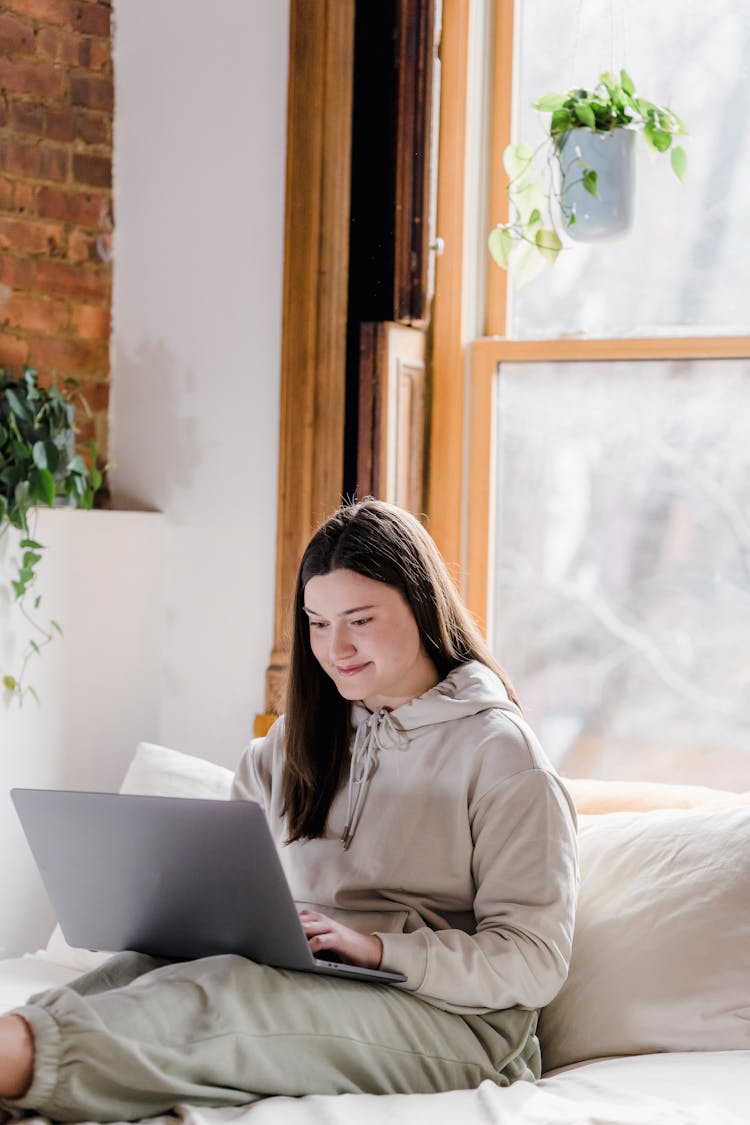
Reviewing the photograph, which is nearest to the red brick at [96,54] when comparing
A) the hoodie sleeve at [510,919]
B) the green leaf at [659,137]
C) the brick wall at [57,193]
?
the brick wall at [57,193]

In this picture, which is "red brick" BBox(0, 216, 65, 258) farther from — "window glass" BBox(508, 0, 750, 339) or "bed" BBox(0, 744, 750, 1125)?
"bed" BBox(0, 744, 750, 1125)

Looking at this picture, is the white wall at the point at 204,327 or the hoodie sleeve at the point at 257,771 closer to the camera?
the hoodie sleeve at the point at 257,771

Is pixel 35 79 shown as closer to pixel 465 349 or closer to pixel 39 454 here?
pixel 39 454

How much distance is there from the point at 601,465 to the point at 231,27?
1225 mm

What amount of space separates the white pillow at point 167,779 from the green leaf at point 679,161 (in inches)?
55.5

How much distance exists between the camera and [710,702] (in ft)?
8.77

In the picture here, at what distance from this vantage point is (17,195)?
2.92 metres

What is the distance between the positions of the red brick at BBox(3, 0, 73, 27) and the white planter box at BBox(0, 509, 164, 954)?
108 centimetres

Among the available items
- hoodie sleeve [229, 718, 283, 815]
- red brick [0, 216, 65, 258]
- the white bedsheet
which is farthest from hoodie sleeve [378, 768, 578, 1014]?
red brick [0, 216, 65, 258]

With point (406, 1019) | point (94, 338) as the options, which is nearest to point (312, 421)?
point (94, 338)

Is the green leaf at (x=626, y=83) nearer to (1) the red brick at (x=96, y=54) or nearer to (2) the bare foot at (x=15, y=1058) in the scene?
(1) the red brick at (x=96, y=54)

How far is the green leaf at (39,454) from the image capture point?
8.75ft

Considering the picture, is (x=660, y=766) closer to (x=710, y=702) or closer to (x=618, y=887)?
(x=710, y=702)

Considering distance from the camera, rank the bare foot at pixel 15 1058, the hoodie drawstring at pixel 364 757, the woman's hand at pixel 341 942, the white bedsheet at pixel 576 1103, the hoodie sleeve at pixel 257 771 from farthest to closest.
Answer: the hoodie sleeve at pixel 257 771 → the hoodie drawstring at pixel 364 757 → the woman's hand at pixel 341 942 → the white bedsheet at pixel 576 1103 → the bare foot at pixel 15 1058
